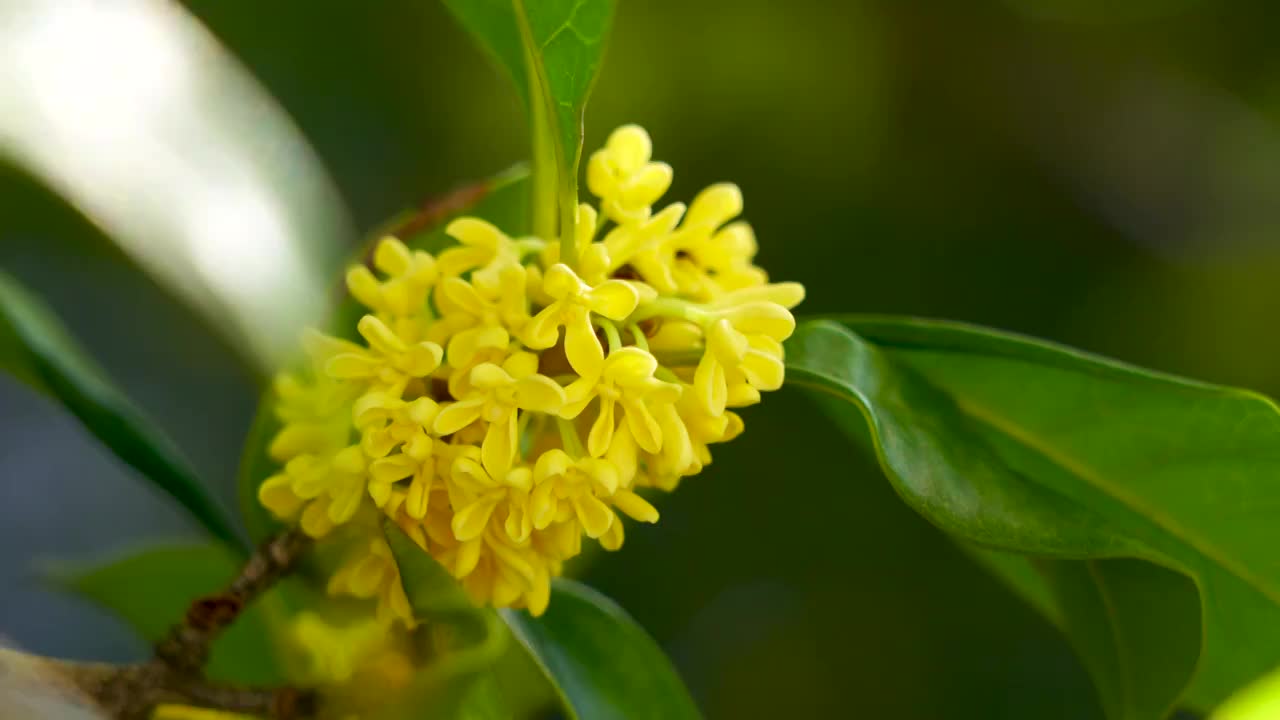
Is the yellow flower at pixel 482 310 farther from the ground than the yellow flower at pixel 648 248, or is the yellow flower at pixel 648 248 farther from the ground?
the yellow flower at pixel 482 310

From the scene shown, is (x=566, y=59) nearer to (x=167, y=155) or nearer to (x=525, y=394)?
(x=525, y=394)

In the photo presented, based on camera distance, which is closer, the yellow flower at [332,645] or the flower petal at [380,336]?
the flower petal at [380,336]

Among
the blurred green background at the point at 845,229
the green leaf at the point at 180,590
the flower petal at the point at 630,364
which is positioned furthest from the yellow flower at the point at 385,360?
the blurred green background at the point at 845,229

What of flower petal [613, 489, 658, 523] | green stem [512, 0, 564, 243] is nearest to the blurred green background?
green stem [512, 0, 564, 243]

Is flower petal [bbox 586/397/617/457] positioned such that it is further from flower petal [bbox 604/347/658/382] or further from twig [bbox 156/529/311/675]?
twig [bbox 156/529/311/675]

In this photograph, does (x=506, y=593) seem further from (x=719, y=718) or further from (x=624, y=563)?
(x=719, y=718)

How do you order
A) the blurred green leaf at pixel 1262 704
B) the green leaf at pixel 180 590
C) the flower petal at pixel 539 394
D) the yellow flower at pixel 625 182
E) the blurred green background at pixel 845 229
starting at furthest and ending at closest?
the blurred green background at pixel 845 229
the green leaf at pixel 180 590
the yellow flower at pixel 625 182
the flower petal at pixel 539 394
the blurred green leaf at pixel 1262 704

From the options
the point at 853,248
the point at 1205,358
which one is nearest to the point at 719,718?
the point at 853,248

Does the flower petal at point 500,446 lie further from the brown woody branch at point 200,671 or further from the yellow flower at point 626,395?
the brown woody branch at point 200,671
